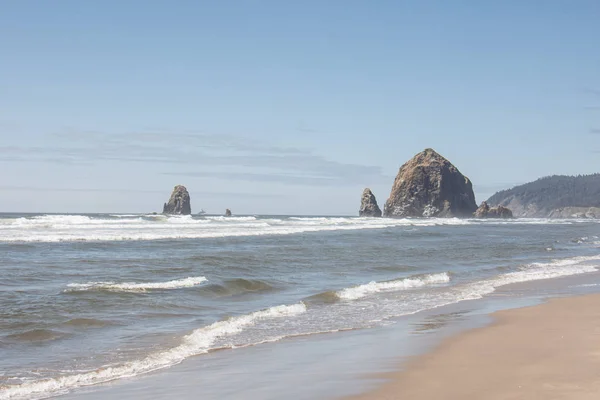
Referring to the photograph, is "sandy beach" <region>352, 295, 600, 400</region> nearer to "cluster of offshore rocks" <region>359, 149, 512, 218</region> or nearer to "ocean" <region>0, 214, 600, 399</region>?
"ocean" <region>0, 214, 600, 399</region>

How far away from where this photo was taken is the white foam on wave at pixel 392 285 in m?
13.5

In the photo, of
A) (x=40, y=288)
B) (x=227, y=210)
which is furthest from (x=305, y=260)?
(x=227, y=210)

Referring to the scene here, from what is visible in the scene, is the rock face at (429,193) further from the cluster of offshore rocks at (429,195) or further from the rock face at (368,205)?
the rock face at (368,205)

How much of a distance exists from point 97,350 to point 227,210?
132 m

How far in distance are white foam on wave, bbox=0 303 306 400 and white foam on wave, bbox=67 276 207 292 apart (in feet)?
11.7

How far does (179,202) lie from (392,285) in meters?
100

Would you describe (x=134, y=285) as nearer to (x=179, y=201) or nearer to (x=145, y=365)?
(x=145, y=365)

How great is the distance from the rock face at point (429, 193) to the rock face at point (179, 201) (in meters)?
41.6

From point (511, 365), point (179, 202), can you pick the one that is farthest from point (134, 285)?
point (179, 202)

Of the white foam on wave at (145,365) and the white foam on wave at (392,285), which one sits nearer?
the white foam on wave at (145,365)

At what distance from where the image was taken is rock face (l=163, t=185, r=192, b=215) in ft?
368

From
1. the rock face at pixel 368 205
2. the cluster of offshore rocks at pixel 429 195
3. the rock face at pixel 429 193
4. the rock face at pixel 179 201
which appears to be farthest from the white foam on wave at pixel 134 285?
the rock face at pixel 368 205

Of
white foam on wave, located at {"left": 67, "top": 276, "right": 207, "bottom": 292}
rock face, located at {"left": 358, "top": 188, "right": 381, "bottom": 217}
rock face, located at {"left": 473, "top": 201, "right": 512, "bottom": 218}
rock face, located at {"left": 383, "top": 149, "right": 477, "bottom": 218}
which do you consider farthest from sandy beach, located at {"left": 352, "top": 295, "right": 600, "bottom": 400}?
rock face, located at {"left": 473, "top": 201, "right": 512, "bottom": 218}

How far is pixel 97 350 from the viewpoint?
7852 millimetres
